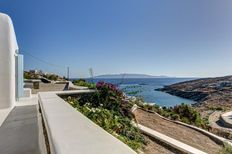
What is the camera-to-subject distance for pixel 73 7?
1205 centimetres

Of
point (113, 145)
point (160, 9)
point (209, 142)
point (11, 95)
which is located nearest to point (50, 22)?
point (160, 9)

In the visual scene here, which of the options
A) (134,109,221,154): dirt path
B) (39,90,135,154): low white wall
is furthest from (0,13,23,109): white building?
(39,90,135,154): low white wall

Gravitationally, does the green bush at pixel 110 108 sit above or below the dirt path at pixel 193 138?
above

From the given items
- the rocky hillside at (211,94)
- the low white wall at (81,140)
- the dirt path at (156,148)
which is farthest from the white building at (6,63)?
the rocky hillside at (211,94)

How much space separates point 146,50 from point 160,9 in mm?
13219

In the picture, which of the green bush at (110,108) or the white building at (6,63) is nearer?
the green bush at (110,108)

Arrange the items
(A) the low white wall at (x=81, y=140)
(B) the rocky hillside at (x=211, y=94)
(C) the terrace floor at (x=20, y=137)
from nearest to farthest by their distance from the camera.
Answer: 1. (A) the low white wall at (x=81, y=140)
2. (C) the terrace floor at (x=20, y=137)
3. (B) the rocky hillside at (x=211, y=94)

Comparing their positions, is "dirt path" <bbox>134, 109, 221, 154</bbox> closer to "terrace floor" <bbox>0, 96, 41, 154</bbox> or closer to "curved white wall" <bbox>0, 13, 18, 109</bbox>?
"terrace floor" <bbox>0, 96, 41, 154</bbox>

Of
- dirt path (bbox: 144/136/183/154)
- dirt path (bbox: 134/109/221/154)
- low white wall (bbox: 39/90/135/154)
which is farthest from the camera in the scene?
dirt path (bbox: 134/109/221/154)

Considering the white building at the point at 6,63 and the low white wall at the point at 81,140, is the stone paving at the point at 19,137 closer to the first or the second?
the low white wall at the point at 81,140

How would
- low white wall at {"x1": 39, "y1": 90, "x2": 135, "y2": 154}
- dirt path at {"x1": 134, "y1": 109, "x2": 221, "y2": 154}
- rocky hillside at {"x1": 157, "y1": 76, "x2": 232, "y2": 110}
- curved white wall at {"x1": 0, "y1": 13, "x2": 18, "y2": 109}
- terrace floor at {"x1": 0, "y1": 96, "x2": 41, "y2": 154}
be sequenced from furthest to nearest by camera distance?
rocky hillside at {"x1": 157, "y1": 76, "x2": 232, "y2": 110} < curved white wall at {"x1": 0, "y1": 13, "x2": 18, "y2": 109} < dirt path at {"x1": 134, "y1": 109, "x2": 221, "y2": 154} < terrace floor at {"x1": 0, "y1": 96, "x2": 41, "y2": 154} < low white wall at {"x1": 39, "y1": 90, "x2": 135, "y2": 154}

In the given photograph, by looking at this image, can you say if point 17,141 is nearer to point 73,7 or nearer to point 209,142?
point 209,142

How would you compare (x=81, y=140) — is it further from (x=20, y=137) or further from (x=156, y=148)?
(x=156, y=148)

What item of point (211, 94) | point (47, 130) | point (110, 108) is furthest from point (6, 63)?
point (211, 94)
